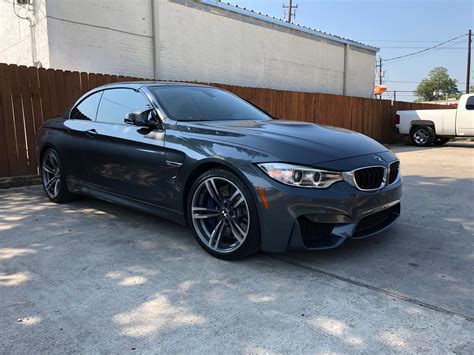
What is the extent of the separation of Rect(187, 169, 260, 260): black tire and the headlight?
29 centimetres

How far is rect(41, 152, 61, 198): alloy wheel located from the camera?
5488mm

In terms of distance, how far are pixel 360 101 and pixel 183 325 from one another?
1393 cm

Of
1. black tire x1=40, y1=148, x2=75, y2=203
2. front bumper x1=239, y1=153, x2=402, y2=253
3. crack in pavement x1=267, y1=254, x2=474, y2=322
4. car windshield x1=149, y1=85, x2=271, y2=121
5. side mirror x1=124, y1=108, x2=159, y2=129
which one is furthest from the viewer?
black tire x1=40, y1=148, x2=75, y2=203

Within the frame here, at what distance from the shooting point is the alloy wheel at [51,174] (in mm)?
5488

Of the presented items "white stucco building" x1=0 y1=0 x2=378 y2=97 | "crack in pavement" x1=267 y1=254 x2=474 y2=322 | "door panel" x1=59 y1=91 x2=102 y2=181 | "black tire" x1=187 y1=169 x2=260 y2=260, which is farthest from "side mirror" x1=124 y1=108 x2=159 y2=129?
"white stucco building" x1=0 y1=0 x2=378 y2=97

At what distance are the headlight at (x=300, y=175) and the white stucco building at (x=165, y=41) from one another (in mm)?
8444

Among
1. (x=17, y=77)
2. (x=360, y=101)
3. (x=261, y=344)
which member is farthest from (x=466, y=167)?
(x=17, y=77)

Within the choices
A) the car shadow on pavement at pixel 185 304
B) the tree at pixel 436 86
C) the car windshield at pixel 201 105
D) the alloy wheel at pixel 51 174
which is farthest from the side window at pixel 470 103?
the tree at pixel 436 86

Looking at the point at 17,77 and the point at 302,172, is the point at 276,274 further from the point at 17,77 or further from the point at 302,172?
the point at 17,77

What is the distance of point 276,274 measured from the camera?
3.27 m

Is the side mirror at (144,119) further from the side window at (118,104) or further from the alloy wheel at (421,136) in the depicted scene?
the alloy wheel at (421,136)

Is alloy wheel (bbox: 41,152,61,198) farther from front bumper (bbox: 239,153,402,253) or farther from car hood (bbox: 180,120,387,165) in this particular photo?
front bumper (bbox: 239,153,402,253)

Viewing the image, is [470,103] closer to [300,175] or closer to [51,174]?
[300,175]

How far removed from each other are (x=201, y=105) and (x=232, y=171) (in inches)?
49.4
